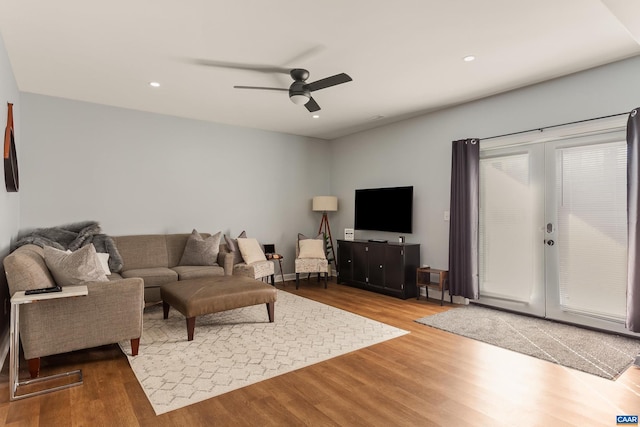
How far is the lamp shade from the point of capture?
6.62 meters

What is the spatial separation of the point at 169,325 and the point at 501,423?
3257mm

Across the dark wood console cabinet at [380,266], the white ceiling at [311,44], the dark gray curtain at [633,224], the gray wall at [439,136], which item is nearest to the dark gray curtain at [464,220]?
the gray wall at [439,136]

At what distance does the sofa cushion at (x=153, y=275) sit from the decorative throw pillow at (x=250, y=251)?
47.6 inches

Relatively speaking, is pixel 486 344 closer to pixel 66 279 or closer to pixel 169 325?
pixel 169 325

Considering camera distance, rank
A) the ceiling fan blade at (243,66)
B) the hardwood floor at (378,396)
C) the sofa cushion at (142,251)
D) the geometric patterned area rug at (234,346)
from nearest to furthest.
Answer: the hardwood floor at (378,396)
the geometric patterned area rug at (234,346)
the ceiling fan blade at (243,66)
the sofa cushion at (142,251)

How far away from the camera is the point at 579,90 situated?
12.4ft

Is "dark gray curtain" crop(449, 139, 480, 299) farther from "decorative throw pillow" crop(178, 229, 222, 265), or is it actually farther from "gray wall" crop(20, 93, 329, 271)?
"decorative throw pillow" crop(178, 229, 222, 265)

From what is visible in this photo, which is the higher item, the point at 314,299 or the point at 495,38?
the point at 495,38

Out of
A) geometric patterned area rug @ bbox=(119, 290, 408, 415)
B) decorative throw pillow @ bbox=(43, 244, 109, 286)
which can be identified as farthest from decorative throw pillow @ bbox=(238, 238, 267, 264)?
decorative throw pillow @ bbox=(43, 244, 109, 286)

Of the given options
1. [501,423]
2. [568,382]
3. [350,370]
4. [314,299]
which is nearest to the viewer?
[501,423]

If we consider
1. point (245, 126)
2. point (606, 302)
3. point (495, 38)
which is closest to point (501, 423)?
point (606, 302)

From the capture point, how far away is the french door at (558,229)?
3.57m

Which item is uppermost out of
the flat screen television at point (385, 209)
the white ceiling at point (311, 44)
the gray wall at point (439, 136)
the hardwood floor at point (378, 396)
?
the white ceiling at point (311, 44)

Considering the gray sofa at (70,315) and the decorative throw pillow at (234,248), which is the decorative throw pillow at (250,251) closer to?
the decorative throw pillow at (234,248)
